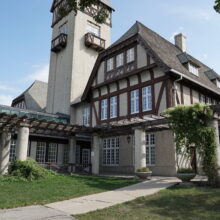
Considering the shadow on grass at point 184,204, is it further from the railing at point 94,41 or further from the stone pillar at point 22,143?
the railing at point 94,41

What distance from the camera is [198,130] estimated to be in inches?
435

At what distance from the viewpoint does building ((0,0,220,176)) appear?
1555cm

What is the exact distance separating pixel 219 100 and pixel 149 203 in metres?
15.6

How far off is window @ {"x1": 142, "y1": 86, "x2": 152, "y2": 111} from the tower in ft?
28.9

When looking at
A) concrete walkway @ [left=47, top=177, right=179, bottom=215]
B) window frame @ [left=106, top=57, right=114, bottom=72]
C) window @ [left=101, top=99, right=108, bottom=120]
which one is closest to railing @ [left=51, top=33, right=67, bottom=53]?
window frame @ [left=106, top=57, right=114, bottom=72]

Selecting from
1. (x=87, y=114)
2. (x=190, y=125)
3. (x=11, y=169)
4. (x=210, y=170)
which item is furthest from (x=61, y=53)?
(x=210, y=170)

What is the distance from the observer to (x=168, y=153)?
15.7m

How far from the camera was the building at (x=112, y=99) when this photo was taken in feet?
51.0

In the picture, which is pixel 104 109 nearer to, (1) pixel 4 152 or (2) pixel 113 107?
(2) pixel 113 107

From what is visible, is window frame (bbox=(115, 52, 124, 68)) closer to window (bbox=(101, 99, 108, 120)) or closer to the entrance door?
window (bbox=(101, 99, 108, 120))

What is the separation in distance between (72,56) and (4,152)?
13.2 meters

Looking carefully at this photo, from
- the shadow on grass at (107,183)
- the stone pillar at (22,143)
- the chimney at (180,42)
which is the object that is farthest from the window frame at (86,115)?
the chimney at (180,42)

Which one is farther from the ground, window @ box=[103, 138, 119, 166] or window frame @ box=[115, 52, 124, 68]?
window frame @ box=[115, 52, 124, 68]

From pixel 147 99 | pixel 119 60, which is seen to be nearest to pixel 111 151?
pixel 147 99
